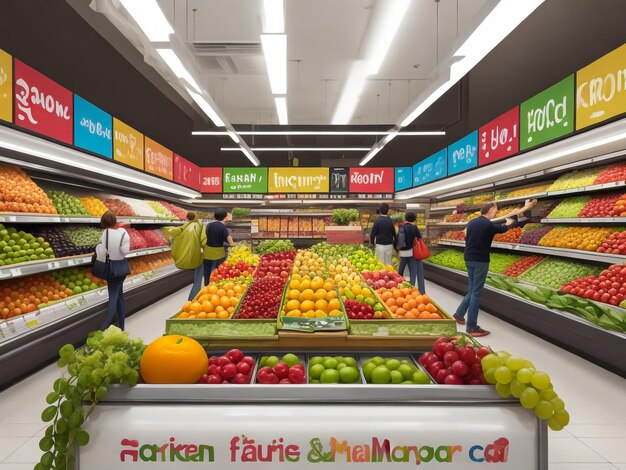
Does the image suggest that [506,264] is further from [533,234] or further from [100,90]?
[100,90]

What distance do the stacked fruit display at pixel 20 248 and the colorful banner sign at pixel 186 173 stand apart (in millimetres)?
4988

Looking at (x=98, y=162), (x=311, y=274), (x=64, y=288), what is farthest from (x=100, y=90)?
(x=311, y=274)

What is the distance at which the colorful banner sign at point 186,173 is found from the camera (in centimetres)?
924

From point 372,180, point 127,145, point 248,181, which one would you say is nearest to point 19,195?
point 127,145

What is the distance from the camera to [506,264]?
275 inches

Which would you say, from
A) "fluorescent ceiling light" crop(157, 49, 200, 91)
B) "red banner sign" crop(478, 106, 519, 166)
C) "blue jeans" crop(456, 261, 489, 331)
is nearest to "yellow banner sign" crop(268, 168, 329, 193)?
"red banner sign" crop(478, 106, 519, 166)

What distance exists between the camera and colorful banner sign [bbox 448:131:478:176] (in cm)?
734

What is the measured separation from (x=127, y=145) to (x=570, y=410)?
6.68 meters

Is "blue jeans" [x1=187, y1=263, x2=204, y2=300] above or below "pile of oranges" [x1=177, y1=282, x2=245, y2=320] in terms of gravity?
below

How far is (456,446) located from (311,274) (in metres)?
2.37

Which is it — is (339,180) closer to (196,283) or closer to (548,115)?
(196,283)

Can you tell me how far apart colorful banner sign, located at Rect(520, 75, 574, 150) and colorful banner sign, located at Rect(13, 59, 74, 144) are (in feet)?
18.9

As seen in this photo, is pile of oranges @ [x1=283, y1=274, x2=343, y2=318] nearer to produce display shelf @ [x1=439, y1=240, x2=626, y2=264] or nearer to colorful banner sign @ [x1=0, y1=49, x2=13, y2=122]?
colorful banner sign @ [x1=0, y1=49, x2=13, y2=122]

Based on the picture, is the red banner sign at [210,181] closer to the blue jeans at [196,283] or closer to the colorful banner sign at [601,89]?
the blue jeans at [196,283]
